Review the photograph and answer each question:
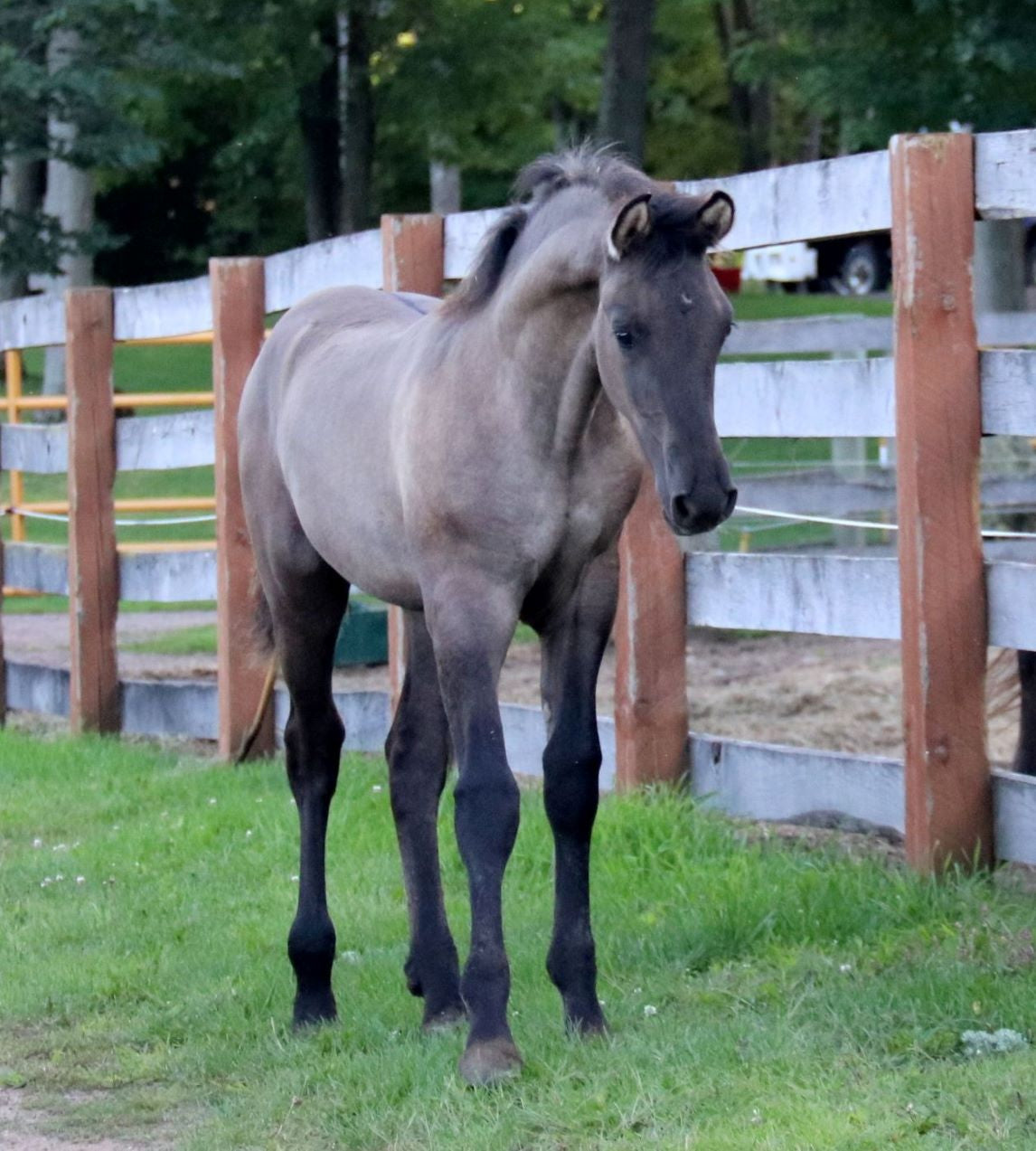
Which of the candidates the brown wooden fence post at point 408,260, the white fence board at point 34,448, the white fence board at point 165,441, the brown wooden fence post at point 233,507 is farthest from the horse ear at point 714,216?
the white fence board at point 34,448

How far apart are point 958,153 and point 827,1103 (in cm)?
278

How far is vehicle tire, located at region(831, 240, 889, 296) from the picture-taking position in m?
39.6

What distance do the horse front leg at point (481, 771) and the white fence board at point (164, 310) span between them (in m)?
4.37

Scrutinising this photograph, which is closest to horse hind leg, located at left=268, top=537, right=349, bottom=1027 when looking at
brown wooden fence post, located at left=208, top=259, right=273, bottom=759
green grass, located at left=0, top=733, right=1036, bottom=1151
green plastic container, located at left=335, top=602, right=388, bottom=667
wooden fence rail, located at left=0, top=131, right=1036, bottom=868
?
green grass, located at left=0, top=733, right=1036, bottom=1151

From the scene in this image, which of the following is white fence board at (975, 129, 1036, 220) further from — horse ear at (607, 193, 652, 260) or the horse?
horse ear at (607, 193, 652, 260)

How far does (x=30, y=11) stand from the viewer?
59.0 ft

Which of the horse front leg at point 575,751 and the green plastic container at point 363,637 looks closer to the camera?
the horse front leg at point 575,751

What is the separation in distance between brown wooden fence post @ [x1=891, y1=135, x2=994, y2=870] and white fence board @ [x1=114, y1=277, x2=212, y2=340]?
3780 mm

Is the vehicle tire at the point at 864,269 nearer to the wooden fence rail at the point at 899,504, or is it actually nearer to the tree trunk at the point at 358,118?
the tree trunk at the point at 358,118

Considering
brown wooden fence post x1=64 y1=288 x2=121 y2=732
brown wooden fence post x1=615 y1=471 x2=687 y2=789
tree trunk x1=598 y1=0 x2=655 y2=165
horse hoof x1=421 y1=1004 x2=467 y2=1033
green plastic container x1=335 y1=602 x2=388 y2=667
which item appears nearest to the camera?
horse hoof x1=421 y1=1004 x2=467 y2=1033

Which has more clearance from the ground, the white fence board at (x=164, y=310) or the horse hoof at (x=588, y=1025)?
the white fence board at (x=164, y=310)

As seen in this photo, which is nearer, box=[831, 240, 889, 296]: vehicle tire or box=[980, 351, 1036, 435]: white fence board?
box=[980, 351, 1036, 435]: white fence board

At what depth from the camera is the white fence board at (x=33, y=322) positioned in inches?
352

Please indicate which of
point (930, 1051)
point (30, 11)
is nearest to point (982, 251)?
point (30, 11)
